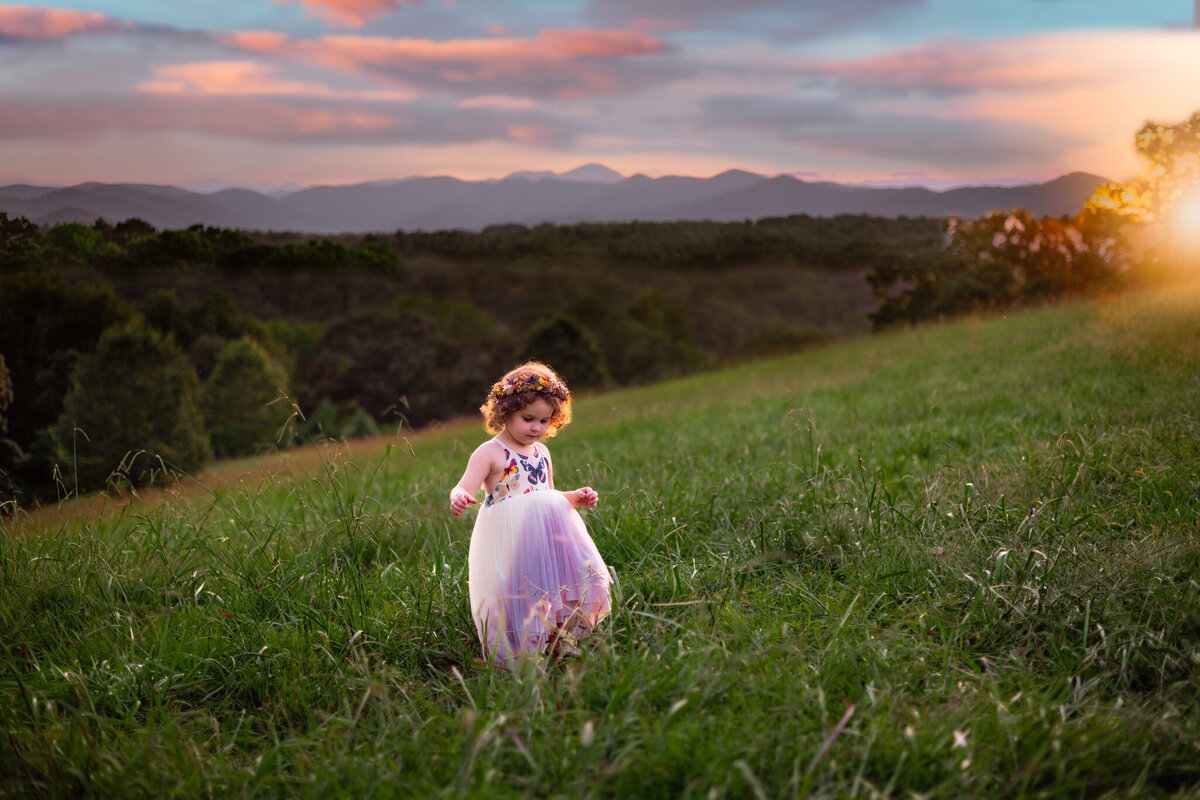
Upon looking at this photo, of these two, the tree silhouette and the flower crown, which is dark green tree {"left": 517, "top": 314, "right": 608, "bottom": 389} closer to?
the tree silhouette

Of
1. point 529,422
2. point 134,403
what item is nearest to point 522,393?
point 529,422

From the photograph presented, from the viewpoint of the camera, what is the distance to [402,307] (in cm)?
3584

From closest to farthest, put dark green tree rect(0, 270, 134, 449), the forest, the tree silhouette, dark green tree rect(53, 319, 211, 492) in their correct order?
dark green tree rect(0, 270, 134, 449) → the forest → dark green tree rect(53, 319, 211, 492) → the tree silhouette

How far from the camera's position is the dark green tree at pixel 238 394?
23.3m

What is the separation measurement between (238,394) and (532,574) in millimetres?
23366

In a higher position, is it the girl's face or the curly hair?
the curly hair

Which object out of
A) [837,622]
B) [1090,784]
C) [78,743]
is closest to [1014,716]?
[1090,784]

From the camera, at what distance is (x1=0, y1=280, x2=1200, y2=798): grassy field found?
2.25 m

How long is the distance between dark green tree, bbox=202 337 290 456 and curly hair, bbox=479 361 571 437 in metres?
22.0

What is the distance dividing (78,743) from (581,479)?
3988 millimetres

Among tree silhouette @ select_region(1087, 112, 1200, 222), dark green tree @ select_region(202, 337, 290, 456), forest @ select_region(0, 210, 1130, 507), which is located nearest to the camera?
forest @ select_region(0, 210, 1130, 507)

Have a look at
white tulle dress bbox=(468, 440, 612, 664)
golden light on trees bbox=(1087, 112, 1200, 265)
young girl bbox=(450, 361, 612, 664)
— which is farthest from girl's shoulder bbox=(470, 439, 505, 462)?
golden light on trees bbox=(1087, 112, 1200, 265)

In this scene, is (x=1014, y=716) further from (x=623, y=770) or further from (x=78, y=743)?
(x=78, y=743)

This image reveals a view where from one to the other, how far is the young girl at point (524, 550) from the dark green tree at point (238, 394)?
22146 millimetres
